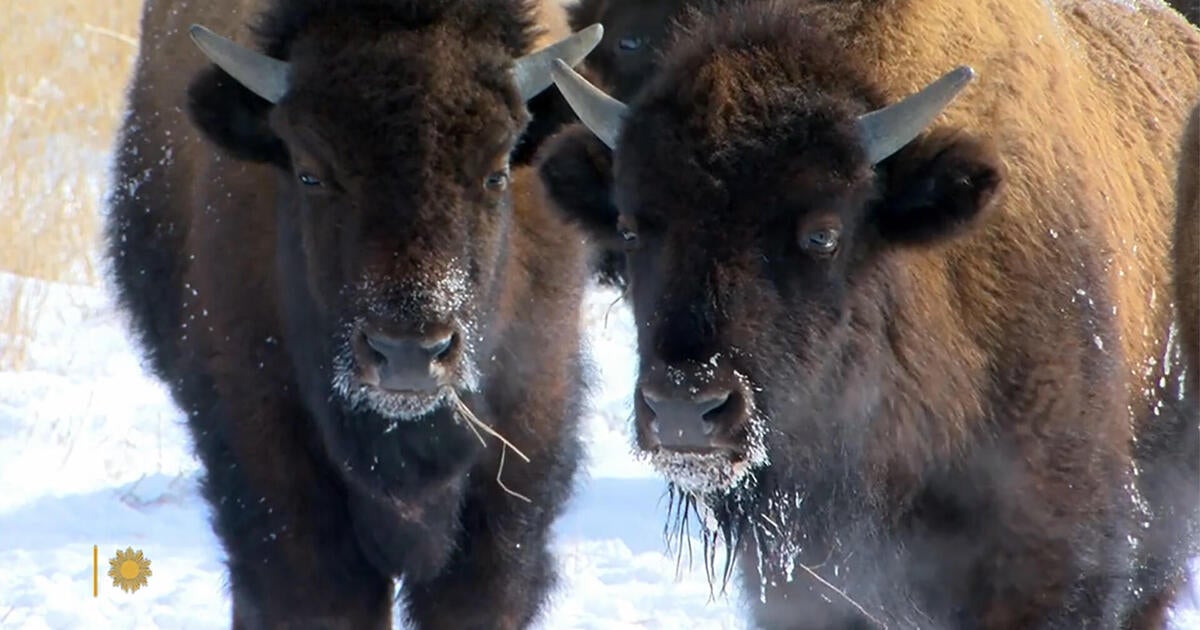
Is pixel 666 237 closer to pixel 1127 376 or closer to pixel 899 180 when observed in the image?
pixel 899 180

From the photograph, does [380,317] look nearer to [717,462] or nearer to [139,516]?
[717,462]

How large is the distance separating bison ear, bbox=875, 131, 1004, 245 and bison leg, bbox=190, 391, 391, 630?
2.03 metres

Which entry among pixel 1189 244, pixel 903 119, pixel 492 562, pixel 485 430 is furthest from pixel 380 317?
pixel 1189 244

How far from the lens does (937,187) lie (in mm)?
4137

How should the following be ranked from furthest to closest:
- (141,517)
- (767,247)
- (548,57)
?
(141,517), (548,57), (767,247)

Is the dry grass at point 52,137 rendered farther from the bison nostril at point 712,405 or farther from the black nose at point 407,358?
the bison nostril at point 712,405

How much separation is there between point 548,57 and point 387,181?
67 centimetres

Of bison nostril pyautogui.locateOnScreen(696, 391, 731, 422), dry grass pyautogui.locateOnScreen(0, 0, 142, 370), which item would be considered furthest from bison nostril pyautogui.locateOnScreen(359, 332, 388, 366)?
dry grass pyautogui.locateOnScreen(0, 0, 142, 370)

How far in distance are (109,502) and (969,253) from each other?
4797mm

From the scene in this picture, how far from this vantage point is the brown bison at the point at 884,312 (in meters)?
3.99

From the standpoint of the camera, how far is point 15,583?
671 centimetres

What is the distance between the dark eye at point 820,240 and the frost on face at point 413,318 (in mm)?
1097

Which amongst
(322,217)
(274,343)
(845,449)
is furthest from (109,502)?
(845,449)

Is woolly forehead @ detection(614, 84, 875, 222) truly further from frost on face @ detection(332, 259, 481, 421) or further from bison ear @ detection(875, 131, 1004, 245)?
frost on face @ detection(332, 259, 481, 421)
